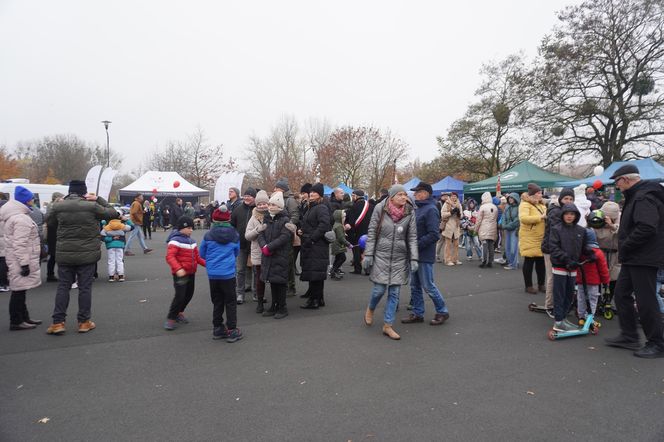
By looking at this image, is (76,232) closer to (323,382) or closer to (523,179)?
(323,382)

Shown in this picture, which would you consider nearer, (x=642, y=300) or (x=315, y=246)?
(x=642, y=300)

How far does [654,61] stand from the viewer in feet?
69.0

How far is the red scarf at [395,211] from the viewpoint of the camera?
4.73 meters

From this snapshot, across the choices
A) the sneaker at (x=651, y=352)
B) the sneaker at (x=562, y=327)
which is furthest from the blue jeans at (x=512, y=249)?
the sneaker at (x=651, y=352)

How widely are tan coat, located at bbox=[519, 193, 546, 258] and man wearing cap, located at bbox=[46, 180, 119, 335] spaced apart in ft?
22.3

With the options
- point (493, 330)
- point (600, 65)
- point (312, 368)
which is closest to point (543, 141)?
point (600, 65)

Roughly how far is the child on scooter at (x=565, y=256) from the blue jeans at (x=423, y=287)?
4.67 ft

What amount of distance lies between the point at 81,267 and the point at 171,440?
321 centimetres

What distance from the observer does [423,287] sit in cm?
518

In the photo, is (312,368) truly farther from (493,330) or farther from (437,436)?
(493,330)

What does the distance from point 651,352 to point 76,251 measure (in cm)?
687

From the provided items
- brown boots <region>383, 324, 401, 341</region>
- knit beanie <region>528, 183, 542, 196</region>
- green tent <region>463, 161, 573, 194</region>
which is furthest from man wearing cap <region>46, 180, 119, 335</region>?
green tent <region>463, 161, 573, 194</region>

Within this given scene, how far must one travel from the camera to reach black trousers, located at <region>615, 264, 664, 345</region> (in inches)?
159

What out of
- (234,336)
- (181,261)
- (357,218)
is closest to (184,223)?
(181,261)
